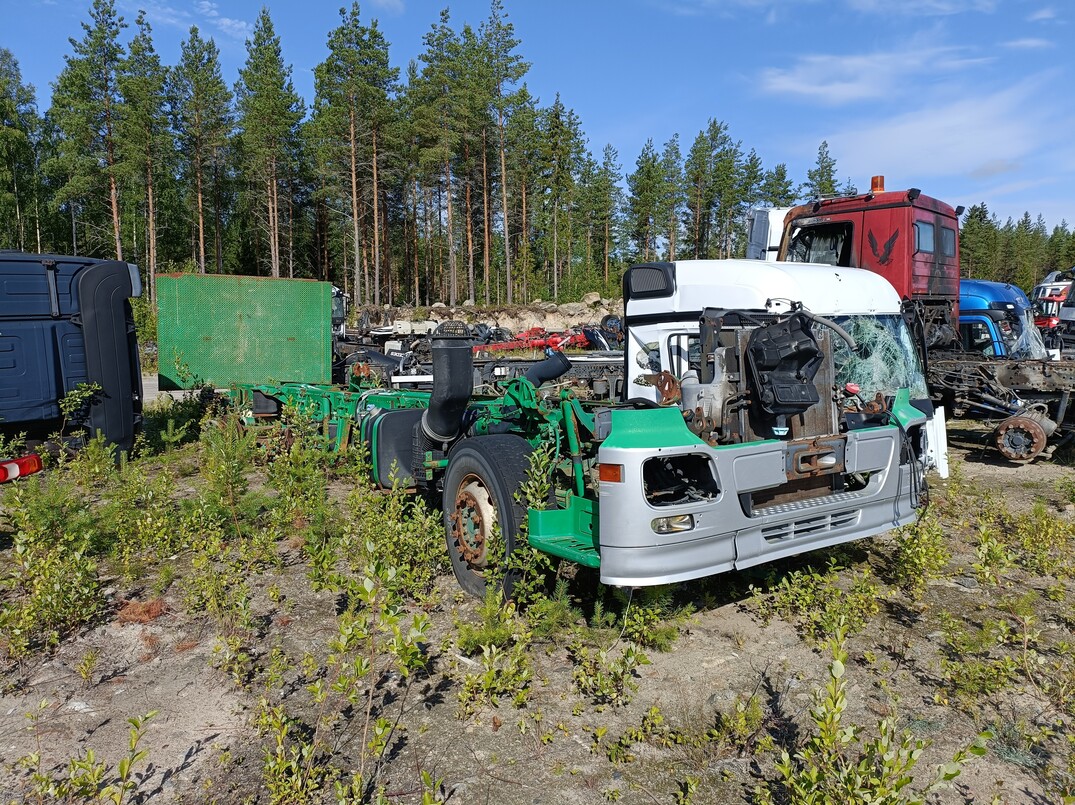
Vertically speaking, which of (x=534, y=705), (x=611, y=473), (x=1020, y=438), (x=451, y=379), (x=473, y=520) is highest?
(x=451, y=379)

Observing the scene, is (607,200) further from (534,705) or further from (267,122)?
(534,705)

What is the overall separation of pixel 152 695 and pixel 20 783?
2.44 feet

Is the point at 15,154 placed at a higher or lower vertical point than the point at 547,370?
higher

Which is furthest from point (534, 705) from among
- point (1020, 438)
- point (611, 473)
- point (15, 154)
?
point (15, 154)

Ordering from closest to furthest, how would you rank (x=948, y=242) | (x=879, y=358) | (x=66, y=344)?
(x=879, y=358), (x=66, y=344), (x=948, y=242)

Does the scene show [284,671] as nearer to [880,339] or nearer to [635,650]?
[635,650]

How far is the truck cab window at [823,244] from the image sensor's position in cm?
1090

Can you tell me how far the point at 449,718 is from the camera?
3.46 m

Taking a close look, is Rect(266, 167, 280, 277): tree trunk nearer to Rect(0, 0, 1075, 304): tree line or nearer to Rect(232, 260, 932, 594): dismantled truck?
Rect(0, 0, 1075, 304): tree line

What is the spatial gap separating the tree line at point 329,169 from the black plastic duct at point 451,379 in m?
33.2

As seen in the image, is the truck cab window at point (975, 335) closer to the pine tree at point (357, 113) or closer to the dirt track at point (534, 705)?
the dirt track at point (534, 705)

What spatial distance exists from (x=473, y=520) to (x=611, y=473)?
153 centimetres

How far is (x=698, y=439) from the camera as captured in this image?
3.79 metres

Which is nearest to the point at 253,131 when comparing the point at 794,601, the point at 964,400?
the point at 964,400
